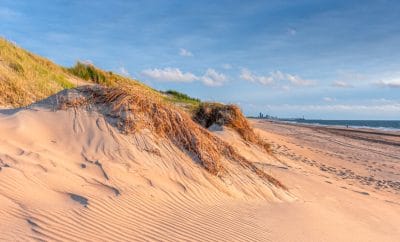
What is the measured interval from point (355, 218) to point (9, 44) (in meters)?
14.8

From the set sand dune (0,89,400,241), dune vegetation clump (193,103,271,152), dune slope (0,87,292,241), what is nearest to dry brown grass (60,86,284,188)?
dune slope (0,87,292,241)

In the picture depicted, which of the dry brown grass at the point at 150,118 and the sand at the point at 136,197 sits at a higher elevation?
the dry brown grass at the point at 150,118

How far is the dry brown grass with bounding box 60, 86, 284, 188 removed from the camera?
288 inches

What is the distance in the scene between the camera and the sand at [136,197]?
475cm

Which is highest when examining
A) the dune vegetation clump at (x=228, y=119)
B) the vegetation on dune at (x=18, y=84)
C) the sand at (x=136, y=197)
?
the vegetation on dune at (x=18, y=84)

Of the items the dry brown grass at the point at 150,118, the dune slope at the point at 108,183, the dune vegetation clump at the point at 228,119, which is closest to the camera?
the dune slope at the point at 108,183

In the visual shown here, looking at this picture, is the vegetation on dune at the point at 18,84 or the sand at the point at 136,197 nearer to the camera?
the sand at the point at 136,197

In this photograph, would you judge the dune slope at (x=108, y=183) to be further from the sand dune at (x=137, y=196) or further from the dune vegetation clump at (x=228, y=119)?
the dune vegetation clump at (x=228, y=119)

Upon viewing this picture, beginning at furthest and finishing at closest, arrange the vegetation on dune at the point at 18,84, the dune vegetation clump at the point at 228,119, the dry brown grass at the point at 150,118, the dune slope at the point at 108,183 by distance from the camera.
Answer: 1. the dune vegetation clump at the point at 228,119
2. the vegetation on dune at the point at 18,84
3. the dry brown grass at the point at 150,118
4. the dune slope at the point at 108,183

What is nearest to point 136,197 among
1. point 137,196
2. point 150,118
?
point 137,196

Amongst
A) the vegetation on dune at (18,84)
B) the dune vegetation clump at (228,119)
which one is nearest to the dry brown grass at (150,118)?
the vegetation on dune at (18,84)

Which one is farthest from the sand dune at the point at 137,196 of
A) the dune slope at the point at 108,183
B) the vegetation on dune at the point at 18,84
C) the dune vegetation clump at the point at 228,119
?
the dune vegetation clump at the point at 228,119

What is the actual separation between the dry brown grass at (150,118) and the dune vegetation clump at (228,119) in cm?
468

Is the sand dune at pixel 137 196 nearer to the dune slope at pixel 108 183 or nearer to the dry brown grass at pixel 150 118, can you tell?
the dune slope at pixel 108 183
